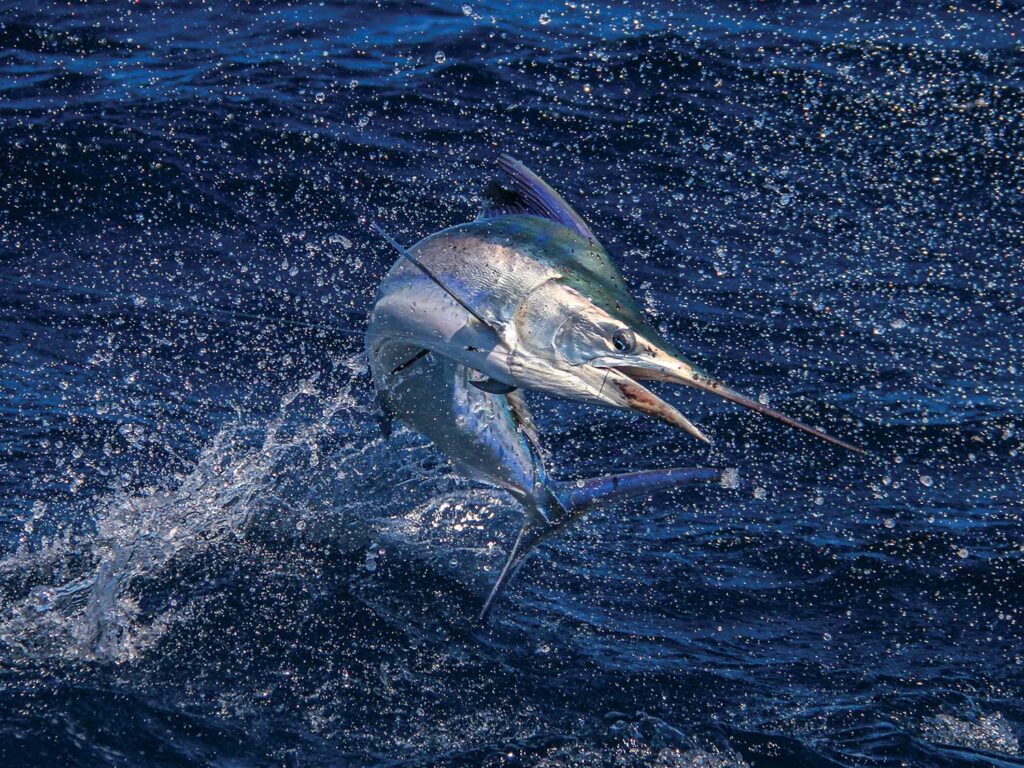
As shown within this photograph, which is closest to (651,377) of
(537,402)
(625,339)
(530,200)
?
(625,339)

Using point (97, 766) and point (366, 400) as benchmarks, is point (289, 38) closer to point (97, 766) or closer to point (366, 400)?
point (366, 400)

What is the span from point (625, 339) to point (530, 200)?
2.37ft

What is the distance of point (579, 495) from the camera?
10.8 feet

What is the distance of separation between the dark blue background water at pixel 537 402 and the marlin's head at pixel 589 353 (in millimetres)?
1451

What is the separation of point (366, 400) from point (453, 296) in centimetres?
271

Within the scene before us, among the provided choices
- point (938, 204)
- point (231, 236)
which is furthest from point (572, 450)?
point (938, 204)

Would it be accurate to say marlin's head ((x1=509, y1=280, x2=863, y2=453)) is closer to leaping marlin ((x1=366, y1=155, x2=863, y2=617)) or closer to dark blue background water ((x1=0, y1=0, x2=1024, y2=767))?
leaping marlin ((x1=366, y1=155, x2=863, y2=617))

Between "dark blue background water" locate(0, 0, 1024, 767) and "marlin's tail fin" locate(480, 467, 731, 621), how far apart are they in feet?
2.09

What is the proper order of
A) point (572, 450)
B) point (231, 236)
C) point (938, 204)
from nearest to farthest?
point (572, 450), point (231, 236), point (938, 204)

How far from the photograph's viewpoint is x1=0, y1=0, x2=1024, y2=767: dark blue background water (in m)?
3.74

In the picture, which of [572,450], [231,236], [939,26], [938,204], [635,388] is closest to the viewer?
[635,388]

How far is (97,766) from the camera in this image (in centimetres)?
332

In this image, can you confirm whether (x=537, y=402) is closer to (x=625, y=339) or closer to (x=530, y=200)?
(x=530, y=200)

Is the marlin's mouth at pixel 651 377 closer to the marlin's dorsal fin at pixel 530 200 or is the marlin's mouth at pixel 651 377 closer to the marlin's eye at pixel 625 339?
the marlin's eye at pixel 625 339
